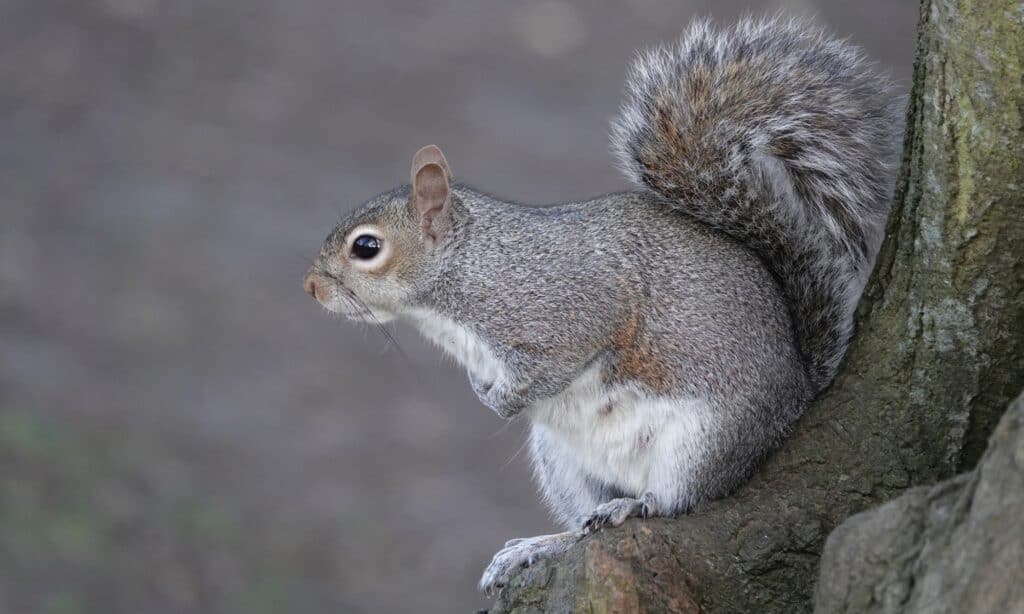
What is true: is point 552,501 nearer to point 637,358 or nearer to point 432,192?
point 637,358

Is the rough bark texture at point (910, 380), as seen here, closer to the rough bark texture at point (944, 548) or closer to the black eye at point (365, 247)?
the rough bark texture at point (944, 548)

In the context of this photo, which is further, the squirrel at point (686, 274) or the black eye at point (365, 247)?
the black eye at point (365, 247)

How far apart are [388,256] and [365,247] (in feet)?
0.14

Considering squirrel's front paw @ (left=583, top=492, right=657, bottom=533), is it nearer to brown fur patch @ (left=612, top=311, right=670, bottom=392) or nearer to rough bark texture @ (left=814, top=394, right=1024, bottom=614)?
brown fur patch @ (left=612, top=311, right=670, bottom=392)

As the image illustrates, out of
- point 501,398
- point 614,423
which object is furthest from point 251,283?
point 614,423

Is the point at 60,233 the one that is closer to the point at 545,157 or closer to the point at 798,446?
the point at 545,157

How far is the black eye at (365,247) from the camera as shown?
2.08 metres

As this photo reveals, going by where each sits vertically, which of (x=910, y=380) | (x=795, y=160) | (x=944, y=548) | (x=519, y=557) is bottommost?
(x=944, y=548)

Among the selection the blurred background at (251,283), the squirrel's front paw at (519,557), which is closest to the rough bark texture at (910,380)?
the squirrel's front paw at (519,557)

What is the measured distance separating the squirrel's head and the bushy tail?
325 mm

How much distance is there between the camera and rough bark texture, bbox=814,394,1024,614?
3.55 ft

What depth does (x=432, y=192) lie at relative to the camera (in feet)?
6.72

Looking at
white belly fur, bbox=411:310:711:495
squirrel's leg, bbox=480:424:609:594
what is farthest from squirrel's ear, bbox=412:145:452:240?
squirrel's leg, bbox=480:424:609:594

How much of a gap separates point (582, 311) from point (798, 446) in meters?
0.36
